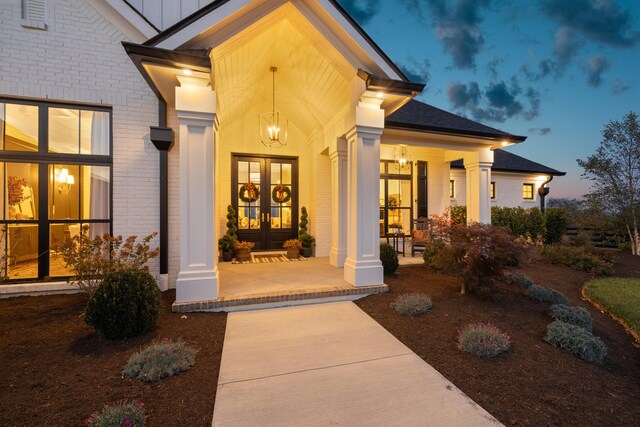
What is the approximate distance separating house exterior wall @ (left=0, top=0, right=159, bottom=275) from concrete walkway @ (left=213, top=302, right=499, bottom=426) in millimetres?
2886

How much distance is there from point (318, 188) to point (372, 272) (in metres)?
3.39

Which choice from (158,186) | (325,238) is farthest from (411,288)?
(158,186)

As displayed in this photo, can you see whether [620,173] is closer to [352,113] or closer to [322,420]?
[352,113]

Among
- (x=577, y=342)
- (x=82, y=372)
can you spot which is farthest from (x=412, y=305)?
(x=82, y=372)

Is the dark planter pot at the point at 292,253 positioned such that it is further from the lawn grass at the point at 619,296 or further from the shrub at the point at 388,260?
the lawn grass at the point at 619,296

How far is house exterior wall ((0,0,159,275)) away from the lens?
4.00 m

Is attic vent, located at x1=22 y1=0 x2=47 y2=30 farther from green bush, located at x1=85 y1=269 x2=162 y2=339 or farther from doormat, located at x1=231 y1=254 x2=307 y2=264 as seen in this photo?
doormat, located at x1=231 y1=254 x2=307 y2=264

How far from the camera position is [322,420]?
1.81 m

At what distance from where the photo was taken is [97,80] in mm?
4277

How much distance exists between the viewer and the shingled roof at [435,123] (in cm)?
641

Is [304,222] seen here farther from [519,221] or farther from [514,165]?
[514,165]

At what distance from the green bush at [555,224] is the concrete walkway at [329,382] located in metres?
9.59

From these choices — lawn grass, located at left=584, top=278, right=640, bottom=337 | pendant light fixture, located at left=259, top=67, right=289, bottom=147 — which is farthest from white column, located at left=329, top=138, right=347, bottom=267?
lawn grass, located at left=584, top=278, right=640, bottom=337

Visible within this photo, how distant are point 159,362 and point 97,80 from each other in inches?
184
